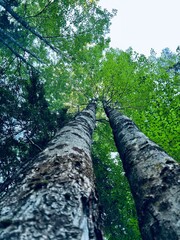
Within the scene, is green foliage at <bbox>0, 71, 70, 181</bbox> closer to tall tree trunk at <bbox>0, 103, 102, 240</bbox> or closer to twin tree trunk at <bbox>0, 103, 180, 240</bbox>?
twin tree trunk at <bbox>0, 103, 180, 240</bbox>

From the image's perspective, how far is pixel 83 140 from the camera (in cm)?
313

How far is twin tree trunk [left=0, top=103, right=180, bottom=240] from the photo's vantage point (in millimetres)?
1269

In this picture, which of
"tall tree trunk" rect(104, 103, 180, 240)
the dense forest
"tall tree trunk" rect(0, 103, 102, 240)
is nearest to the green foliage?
the dense forest

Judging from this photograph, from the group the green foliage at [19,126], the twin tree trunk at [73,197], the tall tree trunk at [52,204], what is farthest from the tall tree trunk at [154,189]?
the green foliage at [19,126]

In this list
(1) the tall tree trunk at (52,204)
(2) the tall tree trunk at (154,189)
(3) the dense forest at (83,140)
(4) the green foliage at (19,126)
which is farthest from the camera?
(4) the green foliage at (19,126)

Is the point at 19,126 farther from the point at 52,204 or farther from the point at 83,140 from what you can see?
the point at 52,204

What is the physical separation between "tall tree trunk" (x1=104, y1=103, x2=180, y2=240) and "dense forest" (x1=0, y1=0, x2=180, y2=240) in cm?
1

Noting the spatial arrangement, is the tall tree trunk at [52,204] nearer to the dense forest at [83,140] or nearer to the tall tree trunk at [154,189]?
the dense forest at [83,140]

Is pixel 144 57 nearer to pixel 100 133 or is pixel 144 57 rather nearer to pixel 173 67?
pixel 100 133

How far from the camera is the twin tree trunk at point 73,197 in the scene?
1.27m

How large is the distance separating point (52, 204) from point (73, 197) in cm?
19

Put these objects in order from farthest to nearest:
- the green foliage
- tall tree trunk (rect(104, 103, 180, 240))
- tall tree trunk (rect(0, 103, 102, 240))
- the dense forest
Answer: the green foliage < tall tree trunk (rect(104, 103, 180, 240)) < the dense forest < tall tree trunk (rect(0, 103, 102, 240))

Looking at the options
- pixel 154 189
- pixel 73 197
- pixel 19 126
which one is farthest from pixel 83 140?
pixel 19 126

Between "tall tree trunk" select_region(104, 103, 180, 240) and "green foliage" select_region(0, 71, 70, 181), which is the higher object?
"green foliage" select_region(0, 71, 70, 181)
